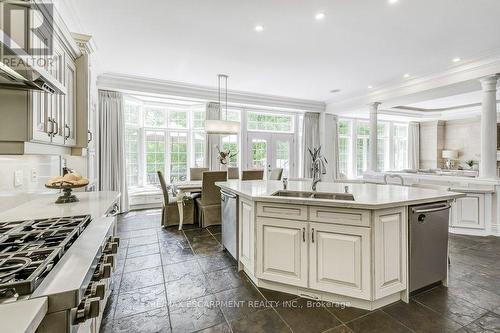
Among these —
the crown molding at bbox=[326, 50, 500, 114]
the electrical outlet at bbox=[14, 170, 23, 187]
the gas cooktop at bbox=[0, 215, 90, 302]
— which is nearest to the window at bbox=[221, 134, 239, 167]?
the crown molding at bbox=[326, 50, 500, 114]

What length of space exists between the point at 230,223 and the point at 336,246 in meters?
1.33

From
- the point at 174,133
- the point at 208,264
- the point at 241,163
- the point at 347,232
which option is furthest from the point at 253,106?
the point at 347,232

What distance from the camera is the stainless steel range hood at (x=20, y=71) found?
3.17ft

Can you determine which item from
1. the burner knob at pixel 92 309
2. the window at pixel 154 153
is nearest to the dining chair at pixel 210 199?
the window at pixel 154 153

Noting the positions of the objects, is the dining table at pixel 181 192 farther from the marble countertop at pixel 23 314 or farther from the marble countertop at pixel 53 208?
the marble countertop at pixel 23 314

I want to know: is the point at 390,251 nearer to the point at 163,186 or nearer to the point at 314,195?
the point at 314,195

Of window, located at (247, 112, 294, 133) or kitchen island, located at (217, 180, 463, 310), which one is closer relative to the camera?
kitchen island, located at (217, 180, 463, 310)

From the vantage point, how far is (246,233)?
2465 millimetres

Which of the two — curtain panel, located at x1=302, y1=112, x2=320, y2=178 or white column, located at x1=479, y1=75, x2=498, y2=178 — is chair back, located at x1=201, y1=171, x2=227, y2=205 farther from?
white column, located at x1=479, y1=75, x2=498, y2=178

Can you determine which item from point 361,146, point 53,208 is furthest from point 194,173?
point 361,146

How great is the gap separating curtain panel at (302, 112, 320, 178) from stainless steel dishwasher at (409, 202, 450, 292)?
4955mm

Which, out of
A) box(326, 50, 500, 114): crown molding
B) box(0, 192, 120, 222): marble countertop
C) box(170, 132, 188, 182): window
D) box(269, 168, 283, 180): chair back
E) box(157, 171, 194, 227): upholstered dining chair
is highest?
box(326, 50, 500, 114): crown molding

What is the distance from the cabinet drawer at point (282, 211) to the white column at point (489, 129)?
12.5 feet

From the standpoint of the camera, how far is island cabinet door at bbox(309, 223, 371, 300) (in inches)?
75.4
